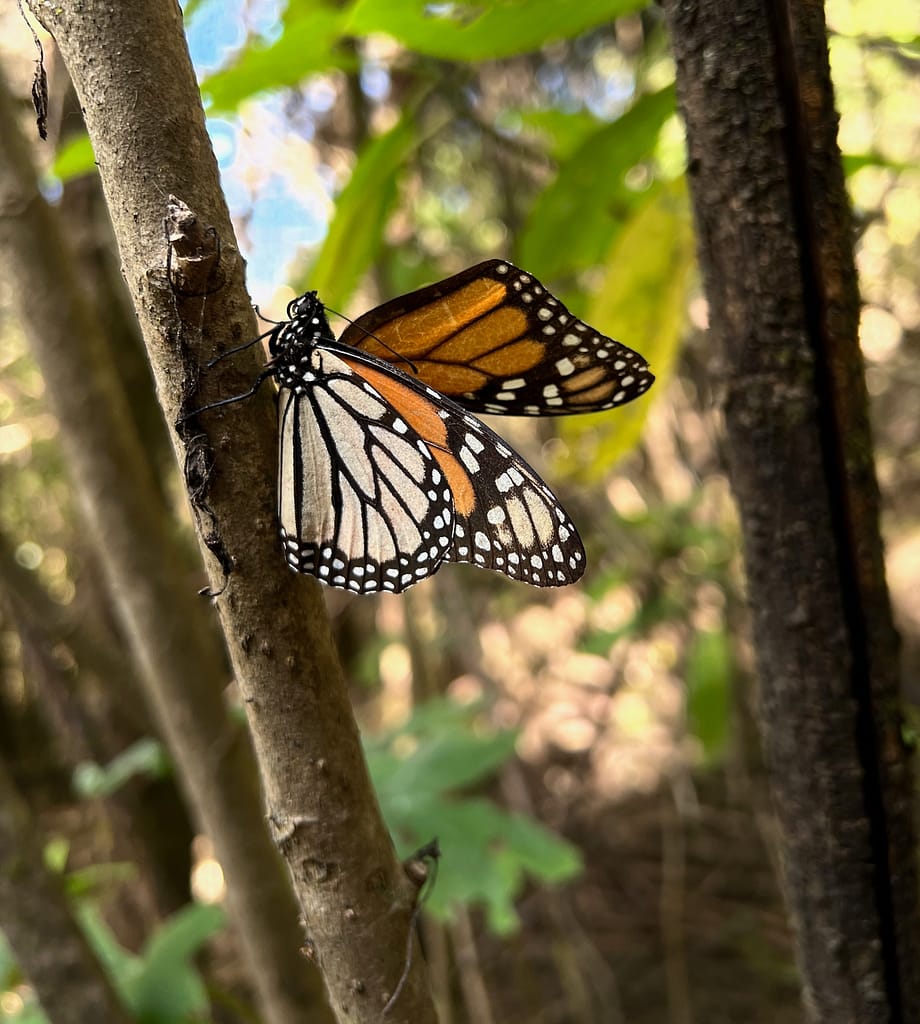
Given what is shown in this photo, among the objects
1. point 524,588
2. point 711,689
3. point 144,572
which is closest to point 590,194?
point 144,572

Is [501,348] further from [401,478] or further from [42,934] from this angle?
[42,934]

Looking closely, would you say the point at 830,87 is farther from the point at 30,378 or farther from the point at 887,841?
the point at 30,378

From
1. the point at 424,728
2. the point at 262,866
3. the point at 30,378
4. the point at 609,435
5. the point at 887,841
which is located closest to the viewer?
the point at 887,841

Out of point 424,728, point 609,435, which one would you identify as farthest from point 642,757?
point 609,435

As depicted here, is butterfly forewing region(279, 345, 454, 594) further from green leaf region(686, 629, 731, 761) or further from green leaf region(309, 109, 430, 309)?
green leaf region(686, 629, 731, 761)

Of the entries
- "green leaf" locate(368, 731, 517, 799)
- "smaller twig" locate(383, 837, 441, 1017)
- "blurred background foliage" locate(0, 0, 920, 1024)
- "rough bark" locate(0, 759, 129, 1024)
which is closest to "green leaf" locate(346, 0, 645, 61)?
"blurred background foliage" locate(0, 0, 920, 1024)

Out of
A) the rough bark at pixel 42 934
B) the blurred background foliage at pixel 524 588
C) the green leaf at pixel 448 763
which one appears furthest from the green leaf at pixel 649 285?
the rough bark at pixel 42 934
